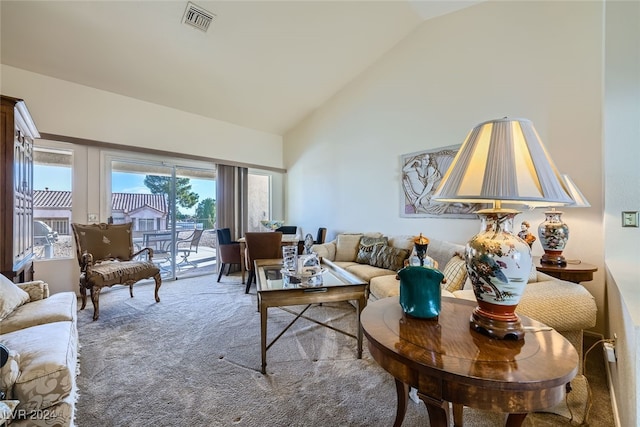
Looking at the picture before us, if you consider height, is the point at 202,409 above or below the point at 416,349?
below

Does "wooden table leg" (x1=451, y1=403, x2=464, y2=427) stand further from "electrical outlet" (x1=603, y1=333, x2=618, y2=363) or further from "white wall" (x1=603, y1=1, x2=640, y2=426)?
"white wall" (x1=603, y1=1, x2=640, y2=426)

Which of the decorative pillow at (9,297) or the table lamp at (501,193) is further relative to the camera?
the decorative pillow at (9,297)

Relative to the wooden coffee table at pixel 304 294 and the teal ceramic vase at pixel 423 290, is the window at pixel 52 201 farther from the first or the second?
the teal ceramic vase at pixel 423 290

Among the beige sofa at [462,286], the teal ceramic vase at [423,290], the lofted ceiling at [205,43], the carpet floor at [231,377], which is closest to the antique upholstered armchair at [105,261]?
the carpet floor at [231,377]

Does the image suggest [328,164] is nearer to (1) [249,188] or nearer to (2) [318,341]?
(1) [249,188]

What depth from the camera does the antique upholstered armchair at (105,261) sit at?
2982 mm

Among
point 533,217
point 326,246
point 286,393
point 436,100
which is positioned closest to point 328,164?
point 326,246

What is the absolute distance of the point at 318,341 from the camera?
97.3 inches

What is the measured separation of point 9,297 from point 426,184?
4168mm

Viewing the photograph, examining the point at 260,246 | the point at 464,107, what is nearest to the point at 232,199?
the point at 260,246

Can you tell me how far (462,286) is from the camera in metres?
2.30

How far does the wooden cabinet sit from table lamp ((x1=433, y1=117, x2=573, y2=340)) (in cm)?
345

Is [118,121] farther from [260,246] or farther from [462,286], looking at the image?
[462,286]

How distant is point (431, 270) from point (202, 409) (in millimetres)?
1613
